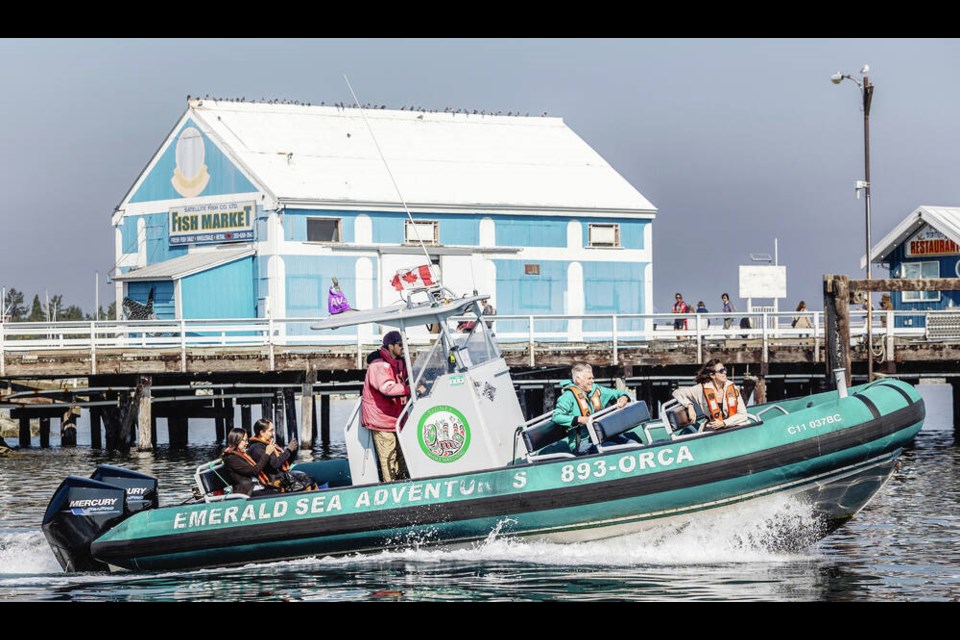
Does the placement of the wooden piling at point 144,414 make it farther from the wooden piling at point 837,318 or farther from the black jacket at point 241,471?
the black jacket at point 241,471

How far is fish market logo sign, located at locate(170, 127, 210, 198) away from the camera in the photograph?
130ft

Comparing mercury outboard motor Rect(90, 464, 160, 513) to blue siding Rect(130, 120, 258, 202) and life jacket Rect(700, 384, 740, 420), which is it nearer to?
life jacket Rect(700, 384, 740, 420)

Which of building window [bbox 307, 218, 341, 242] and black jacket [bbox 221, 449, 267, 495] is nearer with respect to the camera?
black jacket [bbox 221, 449, 267, 495]

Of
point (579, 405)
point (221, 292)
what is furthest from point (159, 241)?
point (579, 405)

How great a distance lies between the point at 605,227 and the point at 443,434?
84.6ft

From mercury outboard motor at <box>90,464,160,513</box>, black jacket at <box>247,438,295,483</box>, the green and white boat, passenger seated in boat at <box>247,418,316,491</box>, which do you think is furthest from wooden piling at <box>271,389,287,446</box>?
the green and white boat

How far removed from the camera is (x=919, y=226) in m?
45.3

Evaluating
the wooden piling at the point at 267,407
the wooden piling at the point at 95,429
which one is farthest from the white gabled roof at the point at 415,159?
the wooden piling at the point at 95,429

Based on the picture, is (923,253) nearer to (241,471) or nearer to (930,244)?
(930,244)

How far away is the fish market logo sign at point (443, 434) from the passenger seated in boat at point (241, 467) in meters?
1.84

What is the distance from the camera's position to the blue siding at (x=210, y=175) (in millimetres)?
38594

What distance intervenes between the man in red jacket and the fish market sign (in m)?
22.9

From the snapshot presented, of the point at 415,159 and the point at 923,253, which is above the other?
the point at 415,159
